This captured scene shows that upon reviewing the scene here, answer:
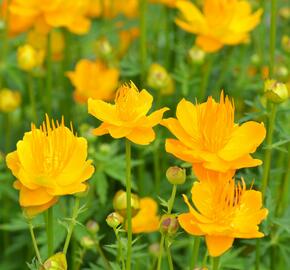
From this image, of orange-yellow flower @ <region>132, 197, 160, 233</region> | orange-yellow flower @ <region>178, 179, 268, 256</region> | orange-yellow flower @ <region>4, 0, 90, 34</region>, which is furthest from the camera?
orange-yellow flower @ <region>4, 0, 90, 34</region>

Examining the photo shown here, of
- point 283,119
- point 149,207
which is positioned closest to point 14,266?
point 149,207

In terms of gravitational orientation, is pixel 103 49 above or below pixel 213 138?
below

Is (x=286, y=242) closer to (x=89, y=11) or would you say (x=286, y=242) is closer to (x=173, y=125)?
(x=173, y=125)

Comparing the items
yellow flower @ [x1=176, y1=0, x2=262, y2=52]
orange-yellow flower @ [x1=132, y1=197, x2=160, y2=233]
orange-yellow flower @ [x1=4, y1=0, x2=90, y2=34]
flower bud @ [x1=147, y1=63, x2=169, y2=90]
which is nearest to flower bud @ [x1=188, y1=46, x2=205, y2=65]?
yellow flower @ [x1=176, y1=0, x2=262, y2=52]

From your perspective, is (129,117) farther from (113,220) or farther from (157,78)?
(157,78)

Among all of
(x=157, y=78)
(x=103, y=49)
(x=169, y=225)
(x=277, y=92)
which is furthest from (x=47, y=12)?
(x=169, y=225)

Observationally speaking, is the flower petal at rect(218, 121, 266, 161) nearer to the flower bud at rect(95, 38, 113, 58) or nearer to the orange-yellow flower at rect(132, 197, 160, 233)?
the orange-yellow flower at rect(132, 197, 160, 233)
